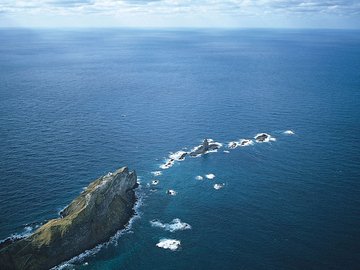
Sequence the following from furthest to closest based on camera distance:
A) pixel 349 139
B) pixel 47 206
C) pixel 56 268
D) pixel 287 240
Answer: pixel 349 139
pixel 47 206
pixel 287 240
pixel 56 268

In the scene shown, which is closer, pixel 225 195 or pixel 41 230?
pixel 41 230

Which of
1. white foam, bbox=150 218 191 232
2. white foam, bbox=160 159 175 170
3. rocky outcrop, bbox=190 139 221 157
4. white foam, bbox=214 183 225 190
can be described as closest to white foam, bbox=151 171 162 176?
white foam, bbox=160 159 175 170

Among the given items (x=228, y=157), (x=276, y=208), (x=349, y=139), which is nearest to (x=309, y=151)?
(x=349, y=139)

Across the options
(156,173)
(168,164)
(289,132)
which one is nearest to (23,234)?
(156,173)

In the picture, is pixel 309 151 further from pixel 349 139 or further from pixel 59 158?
pixel 59 158

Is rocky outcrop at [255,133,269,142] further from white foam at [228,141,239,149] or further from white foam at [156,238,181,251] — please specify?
white foam at [156,238,181,251]
